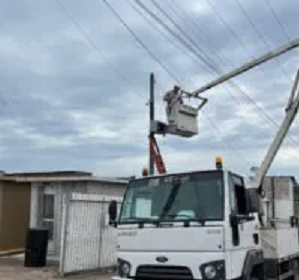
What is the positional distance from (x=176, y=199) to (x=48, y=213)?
13.2 metres

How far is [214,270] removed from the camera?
859cm

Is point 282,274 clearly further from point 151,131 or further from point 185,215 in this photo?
point 151,131

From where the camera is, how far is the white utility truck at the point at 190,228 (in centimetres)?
870

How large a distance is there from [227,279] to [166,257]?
3.24 feet

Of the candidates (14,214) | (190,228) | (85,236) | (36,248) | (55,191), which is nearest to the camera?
(190,228)

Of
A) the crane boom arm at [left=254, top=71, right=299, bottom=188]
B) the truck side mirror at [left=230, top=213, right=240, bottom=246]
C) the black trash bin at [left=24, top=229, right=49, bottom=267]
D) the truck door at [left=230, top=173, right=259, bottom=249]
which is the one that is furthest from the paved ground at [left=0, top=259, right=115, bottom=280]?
the truck side mirror at [left=230, top=213, right=240, bottom=246]

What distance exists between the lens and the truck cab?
870cm

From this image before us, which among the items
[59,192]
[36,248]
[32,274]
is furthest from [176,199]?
[59,192]

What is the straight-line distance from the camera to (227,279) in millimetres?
8547

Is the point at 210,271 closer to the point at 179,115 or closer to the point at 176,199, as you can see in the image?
the point at 176,199

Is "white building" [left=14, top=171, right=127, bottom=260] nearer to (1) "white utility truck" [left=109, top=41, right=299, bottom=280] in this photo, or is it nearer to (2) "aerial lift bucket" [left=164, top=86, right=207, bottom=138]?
(2) "aerial lift bucket" [left=164, top=86, right=207, bottom=138]

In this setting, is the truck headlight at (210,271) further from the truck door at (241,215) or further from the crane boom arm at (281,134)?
the crane boom arm at (281,134)

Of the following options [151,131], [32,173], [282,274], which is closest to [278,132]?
[151,131]

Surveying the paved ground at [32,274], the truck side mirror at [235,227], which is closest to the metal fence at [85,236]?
the paved ground at [32,274]
